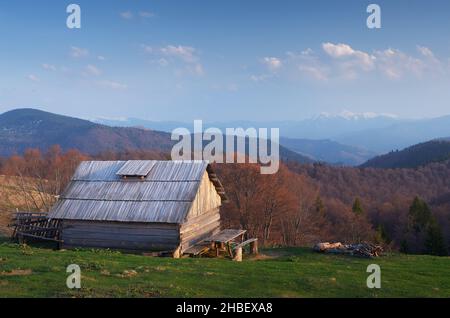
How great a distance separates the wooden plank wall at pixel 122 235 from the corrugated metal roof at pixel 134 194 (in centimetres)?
60

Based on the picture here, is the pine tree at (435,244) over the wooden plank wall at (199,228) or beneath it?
beneath

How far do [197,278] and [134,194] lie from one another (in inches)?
454

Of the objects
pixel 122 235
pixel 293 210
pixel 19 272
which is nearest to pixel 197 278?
pixel 19 272

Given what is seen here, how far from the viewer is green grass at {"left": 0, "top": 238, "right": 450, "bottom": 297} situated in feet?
42.2

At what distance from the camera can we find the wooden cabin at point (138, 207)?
24.1 meters

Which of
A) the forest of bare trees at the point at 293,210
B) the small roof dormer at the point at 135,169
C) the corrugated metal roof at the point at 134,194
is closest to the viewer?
the corrugated metal roof at the point at 134,194

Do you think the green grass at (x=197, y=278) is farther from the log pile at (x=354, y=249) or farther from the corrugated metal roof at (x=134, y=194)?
the corrugated metal roof at (x=134, y=194)

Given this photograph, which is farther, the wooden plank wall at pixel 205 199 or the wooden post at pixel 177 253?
the wooden plank wall at pixel 205 199

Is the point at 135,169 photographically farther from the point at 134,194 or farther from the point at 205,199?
the point at 205,199

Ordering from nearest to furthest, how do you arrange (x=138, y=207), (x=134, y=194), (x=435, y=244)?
(x=138, y=207), (x=134, y=194), (x=435, y=244)

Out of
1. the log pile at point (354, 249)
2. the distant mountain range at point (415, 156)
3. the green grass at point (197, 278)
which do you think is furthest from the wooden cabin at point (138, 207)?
the distant mountain range at point (415, 156)

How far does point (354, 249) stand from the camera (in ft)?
82.7
